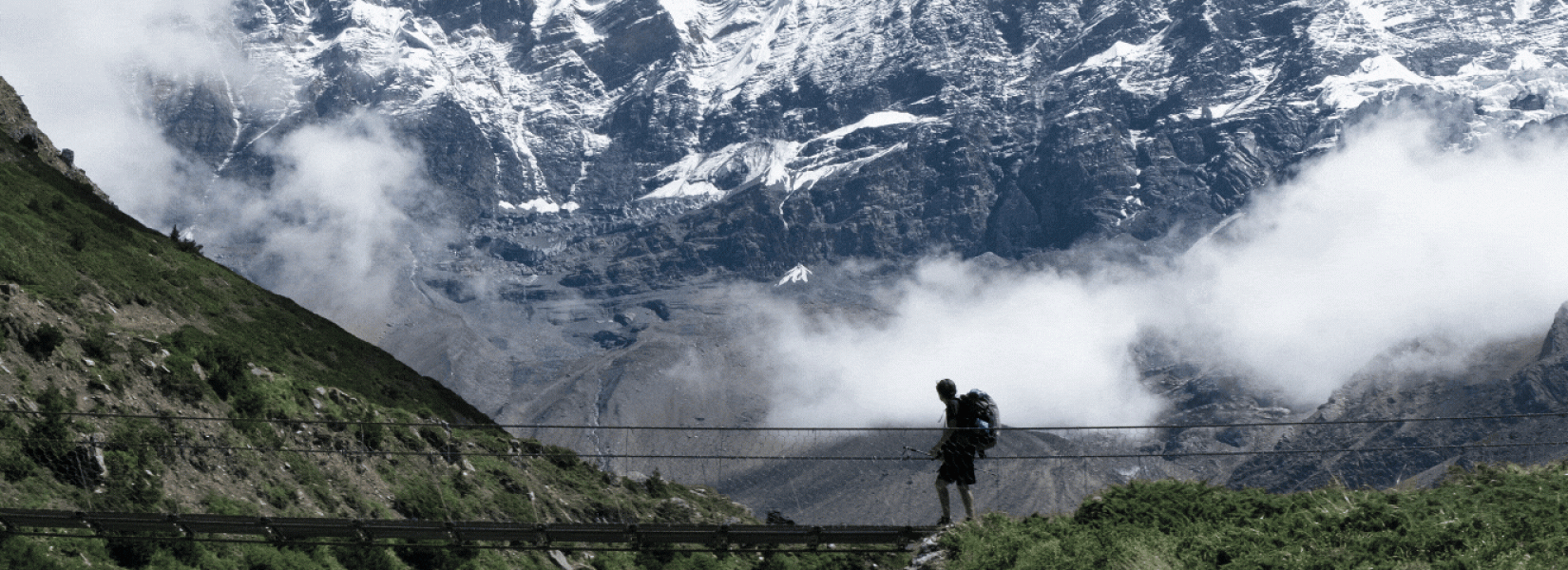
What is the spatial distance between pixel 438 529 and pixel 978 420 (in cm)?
994

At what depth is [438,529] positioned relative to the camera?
85.0 feet

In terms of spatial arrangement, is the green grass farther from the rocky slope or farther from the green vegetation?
the green vegetation

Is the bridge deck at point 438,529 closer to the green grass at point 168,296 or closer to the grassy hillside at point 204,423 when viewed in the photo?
the grassy hillside at point 204,423

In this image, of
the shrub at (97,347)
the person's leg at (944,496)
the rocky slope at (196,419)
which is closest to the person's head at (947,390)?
the person's leg at (944,496)

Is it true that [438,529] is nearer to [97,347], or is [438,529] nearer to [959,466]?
[959,466]

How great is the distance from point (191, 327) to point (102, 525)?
1674cm

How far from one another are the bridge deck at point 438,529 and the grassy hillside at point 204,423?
24.6 inches

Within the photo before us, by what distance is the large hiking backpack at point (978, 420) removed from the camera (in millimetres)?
23391

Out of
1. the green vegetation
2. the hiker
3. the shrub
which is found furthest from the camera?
the shrub

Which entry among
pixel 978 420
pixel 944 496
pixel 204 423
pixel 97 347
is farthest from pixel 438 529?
pixel 97 347

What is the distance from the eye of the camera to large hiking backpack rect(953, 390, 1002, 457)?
23391mm

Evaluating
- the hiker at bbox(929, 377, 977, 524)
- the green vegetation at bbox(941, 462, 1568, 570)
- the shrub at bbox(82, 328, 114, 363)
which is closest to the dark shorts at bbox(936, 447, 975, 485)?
the hiker at bbox(929, 377, 977, 524)

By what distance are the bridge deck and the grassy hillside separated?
63 cm

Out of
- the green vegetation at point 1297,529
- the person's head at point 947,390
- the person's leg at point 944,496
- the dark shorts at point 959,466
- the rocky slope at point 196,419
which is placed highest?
the rocky slope at point 196,419
